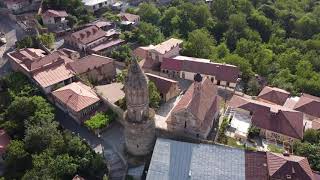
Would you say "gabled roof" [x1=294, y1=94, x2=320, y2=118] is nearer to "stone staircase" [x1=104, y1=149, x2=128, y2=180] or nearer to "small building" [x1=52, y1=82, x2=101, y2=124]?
"stone staircase" [x1=104, y1=149, x2=128, y2=180]

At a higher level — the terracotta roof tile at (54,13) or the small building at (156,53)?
the terracotta roof tile at (54,13)

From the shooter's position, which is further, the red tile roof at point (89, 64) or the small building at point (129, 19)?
the small building at point (129, 19)

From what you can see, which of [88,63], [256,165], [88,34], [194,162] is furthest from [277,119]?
[88,34]

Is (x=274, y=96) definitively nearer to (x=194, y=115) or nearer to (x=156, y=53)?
(x=156, y=53)

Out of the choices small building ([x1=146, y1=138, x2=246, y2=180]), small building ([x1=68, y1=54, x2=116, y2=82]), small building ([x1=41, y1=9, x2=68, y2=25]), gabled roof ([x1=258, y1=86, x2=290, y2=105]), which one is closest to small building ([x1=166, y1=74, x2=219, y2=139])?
small building ([x1=146, y1=138, x2=246, y2=180])

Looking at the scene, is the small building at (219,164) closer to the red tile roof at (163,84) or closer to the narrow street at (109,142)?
the narrow street at (109,142)

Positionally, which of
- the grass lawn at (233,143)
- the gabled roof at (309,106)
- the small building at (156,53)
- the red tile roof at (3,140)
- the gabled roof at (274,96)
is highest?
the small building at (156,53)

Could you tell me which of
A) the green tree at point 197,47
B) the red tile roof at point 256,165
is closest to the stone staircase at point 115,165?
the red tile roof at point 256,165
